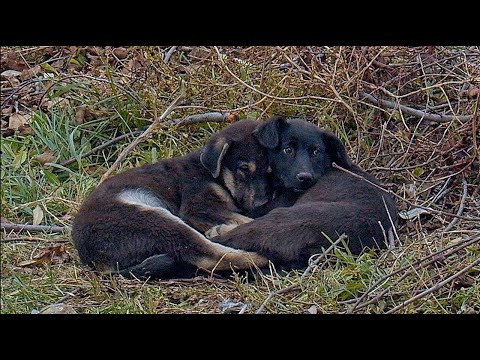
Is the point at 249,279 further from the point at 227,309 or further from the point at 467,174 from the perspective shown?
the point at 467,174

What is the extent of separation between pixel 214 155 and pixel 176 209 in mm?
443

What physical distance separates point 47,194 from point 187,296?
78.4 inches

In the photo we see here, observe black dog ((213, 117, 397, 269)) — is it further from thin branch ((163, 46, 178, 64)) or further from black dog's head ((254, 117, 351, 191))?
thin branch ((163, 46, 178, 64))

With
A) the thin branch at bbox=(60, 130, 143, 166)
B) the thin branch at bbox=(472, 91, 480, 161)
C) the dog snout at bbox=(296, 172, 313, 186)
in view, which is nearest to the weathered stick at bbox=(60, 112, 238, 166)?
the thin branch at bbox=(60, 130, 143, 166)

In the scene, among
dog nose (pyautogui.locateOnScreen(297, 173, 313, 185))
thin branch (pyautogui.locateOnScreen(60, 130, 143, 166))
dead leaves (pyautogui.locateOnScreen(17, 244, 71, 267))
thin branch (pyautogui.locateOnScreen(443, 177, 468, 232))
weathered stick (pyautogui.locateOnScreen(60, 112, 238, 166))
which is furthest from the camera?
weathered stick (pyautogui.locateOnScreen(60, 112, 238, 166))

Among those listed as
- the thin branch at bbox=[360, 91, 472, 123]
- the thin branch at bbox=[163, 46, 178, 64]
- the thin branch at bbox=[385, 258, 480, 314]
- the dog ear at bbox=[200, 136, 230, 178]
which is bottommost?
the thin branch at bbox=[385, 258, 480, 314]

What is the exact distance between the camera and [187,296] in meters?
4.70

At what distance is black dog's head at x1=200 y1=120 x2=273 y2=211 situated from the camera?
5566mm

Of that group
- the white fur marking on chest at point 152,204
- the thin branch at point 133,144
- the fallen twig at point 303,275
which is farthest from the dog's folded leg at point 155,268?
the thin branch at point 133,144

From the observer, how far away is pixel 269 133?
18.6 ft

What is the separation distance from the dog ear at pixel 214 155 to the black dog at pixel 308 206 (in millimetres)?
258

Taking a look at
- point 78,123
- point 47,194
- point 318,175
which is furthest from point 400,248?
point 78,123

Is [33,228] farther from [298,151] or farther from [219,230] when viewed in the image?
[298,151]

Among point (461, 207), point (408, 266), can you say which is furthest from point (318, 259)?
point (461, 207)
